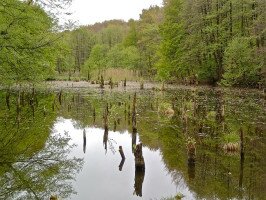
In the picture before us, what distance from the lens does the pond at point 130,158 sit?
12.2 meters

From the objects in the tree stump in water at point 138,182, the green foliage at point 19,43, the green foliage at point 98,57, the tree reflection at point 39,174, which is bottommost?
the tree stump in water at point 138,182

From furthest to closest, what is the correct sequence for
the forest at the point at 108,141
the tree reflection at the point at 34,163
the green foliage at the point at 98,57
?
the green foliage at the point at 98,57 → the forest at the point at 108,141 → the tree reflection at the point at 34,163

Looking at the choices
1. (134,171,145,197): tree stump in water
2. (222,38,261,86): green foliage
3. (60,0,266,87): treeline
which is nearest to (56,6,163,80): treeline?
(60,0,266,87): treeline

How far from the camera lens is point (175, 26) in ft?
187

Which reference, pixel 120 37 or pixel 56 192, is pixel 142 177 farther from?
pixel 120 37

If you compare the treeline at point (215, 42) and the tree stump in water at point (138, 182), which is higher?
the treeline at point (215, 42)

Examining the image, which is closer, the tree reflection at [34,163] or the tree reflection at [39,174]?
the tree reflection at [39,174]

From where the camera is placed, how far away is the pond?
12242 millimetres

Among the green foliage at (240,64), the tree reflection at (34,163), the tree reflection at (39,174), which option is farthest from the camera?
the green foliage at (240,64)

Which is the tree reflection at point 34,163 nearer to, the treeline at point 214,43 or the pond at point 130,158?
the pond at point 130,158

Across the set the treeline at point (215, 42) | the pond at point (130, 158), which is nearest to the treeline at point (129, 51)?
the treeline at point (215, 42)

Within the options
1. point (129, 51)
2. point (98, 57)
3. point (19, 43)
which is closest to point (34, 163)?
point (19, 43)

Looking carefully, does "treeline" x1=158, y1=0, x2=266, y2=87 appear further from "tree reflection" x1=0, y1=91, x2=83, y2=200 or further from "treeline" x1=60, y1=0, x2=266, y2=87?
"tree reflection" x1=0, y1=91, x2=83, y2=200

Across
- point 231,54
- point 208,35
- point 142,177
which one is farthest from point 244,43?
point 142,177
